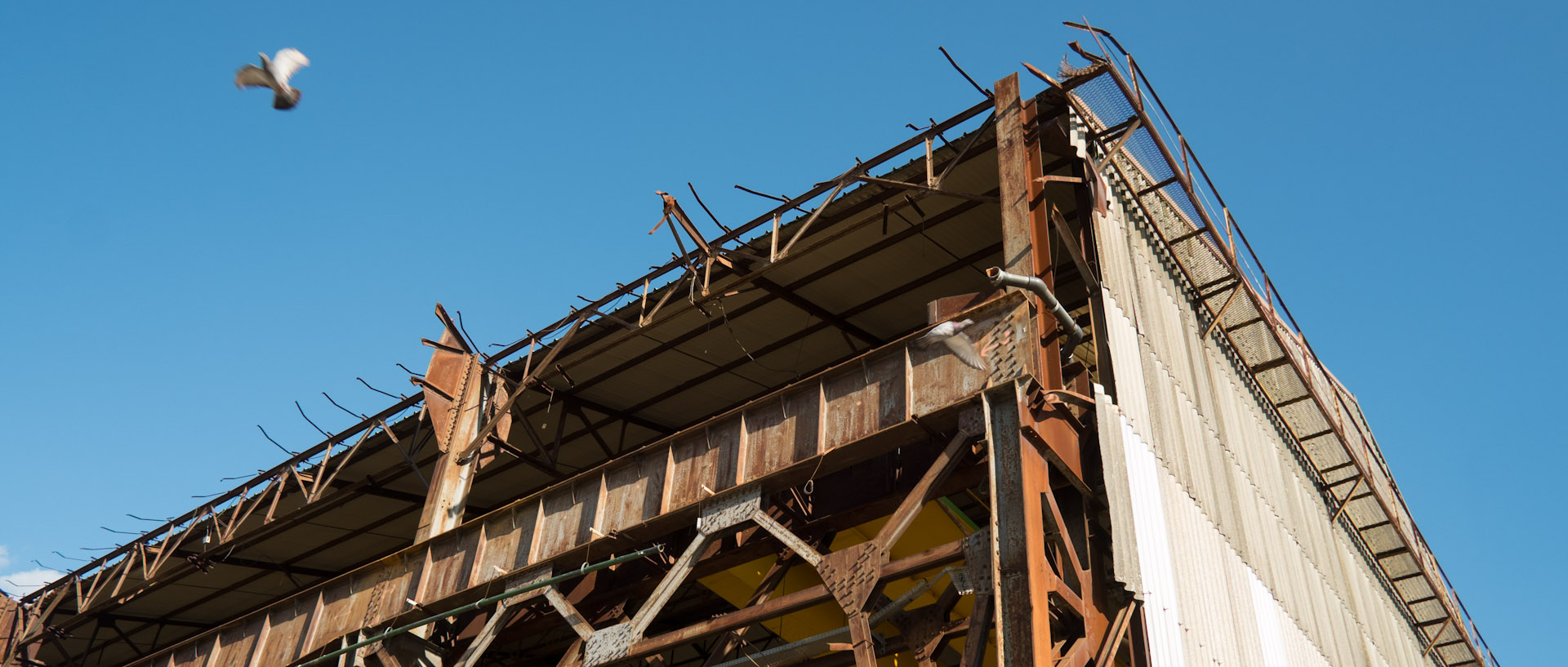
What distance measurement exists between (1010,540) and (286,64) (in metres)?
9.55

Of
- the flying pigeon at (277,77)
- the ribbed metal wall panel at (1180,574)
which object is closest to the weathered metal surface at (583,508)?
the ribbed metal wall panel at (1180,574)

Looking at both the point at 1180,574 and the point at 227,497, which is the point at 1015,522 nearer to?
the point at 1180,574

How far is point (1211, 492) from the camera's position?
17359 millimetres

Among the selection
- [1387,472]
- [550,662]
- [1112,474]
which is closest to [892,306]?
[1112,474]

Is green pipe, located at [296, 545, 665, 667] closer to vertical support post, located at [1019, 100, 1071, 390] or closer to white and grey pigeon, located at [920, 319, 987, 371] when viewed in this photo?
white and grey pigeon, located at [920, 319, 987, 371]

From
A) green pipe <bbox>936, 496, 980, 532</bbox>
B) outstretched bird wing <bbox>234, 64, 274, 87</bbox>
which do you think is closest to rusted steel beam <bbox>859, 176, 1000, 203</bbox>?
green pipe <bbox>936, 496, 980, 532</bbox>

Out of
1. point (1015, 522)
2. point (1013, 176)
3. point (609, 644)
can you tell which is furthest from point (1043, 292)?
point (609, 644)

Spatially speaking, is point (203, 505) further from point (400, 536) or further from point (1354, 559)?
point (1354, 559)

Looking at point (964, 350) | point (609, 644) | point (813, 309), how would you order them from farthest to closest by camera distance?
1. point (813, 309)
2. point (609, 644)
3. point (964, 350)

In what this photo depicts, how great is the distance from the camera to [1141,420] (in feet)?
51.2

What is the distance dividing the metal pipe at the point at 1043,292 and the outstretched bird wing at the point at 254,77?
27.4 feet

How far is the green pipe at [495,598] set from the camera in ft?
55.5

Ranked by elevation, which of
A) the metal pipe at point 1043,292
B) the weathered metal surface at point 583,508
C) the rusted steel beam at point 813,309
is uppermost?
the rusted steel beam at point 813,309

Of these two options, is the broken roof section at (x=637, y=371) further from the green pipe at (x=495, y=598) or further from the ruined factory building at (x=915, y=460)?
the green pipe at (x=495, y=598)
